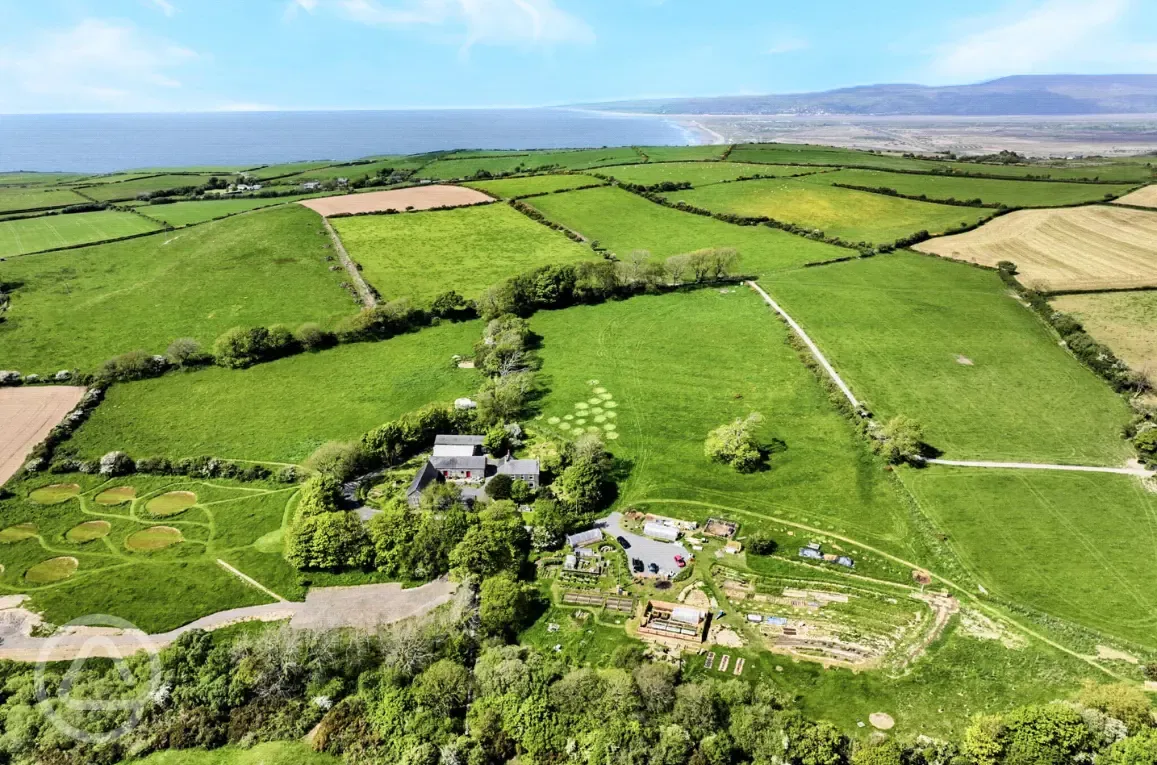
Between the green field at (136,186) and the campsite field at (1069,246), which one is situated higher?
the green field at (136,186)

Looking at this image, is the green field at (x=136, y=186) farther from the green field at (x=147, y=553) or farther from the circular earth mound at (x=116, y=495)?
the green field at (x=147, y=553)

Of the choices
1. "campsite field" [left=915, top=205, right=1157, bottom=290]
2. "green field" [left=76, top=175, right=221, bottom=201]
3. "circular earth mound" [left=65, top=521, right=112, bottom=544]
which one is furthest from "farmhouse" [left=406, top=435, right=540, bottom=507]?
"green field" [left=76, top=175, right=221, bottom=201]

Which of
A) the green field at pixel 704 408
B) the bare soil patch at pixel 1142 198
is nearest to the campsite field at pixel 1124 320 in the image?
the green field at pixel 704 408

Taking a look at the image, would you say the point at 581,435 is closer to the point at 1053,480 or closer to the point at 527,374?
the point at 527,374

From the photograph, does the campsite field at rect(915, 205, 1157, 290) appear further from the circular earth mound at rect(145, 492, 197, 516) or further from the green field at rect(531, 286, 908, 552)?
the circular earth mound at rect(145, 492, 197, 516)

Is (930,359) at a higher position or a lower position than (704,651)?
higher

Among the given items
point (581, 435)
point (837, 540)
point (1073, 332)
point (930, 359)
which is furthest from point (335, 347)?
point (1073, 332)
